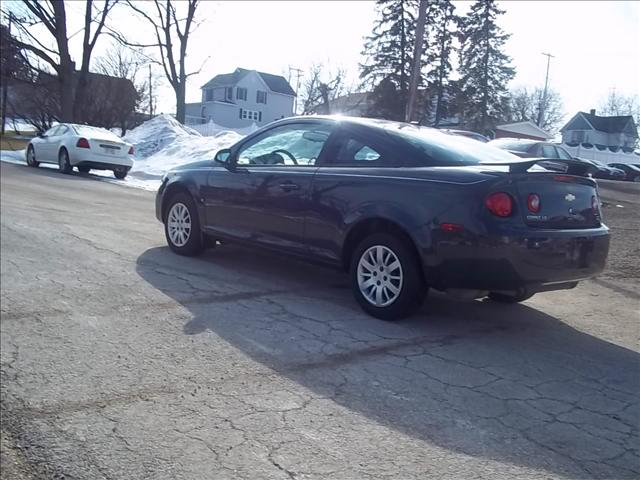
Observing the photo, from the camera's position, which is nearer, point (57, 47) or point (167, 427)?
point (167, 427)

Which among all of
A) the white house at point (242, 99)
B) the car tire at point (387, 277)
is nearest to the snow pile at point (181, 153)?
the car tire at point (387, 277)

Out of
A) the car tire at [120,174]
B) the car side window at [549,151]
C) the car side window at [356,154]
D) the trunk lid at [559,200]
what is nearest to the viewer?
the trunk lid at [559,200]

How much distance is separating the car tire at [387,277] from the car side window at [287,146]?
1144 mm

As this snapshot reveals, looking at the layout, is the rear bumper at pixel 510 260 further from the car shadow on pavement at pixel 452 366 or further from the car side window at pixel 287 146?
the car side window at pixel 287 146

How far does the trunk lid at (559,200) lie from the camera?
4422 millimetres

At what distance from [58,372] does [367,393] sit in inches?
73.3

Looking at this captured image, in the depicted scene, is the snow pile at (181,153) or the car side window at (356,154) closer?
the car side window at (356,154)

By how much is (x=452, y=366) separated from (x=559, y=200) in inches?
60.5

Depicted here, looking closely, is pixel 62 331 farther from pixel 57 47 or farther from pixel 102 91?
pixel 102 91

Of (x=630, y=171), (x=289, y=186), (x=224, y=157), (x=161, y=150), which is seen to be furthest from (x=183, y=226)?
(x=161, y=150)

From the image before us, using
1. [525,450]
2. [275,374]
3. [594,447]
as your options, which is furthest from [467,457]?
[275,374]

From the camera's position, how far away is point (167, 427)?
10.3 feet

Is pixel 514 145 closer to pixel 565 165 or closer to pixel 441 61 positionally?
pixel 565 165

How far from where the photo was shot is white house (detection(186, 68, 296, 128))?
68.0 m
